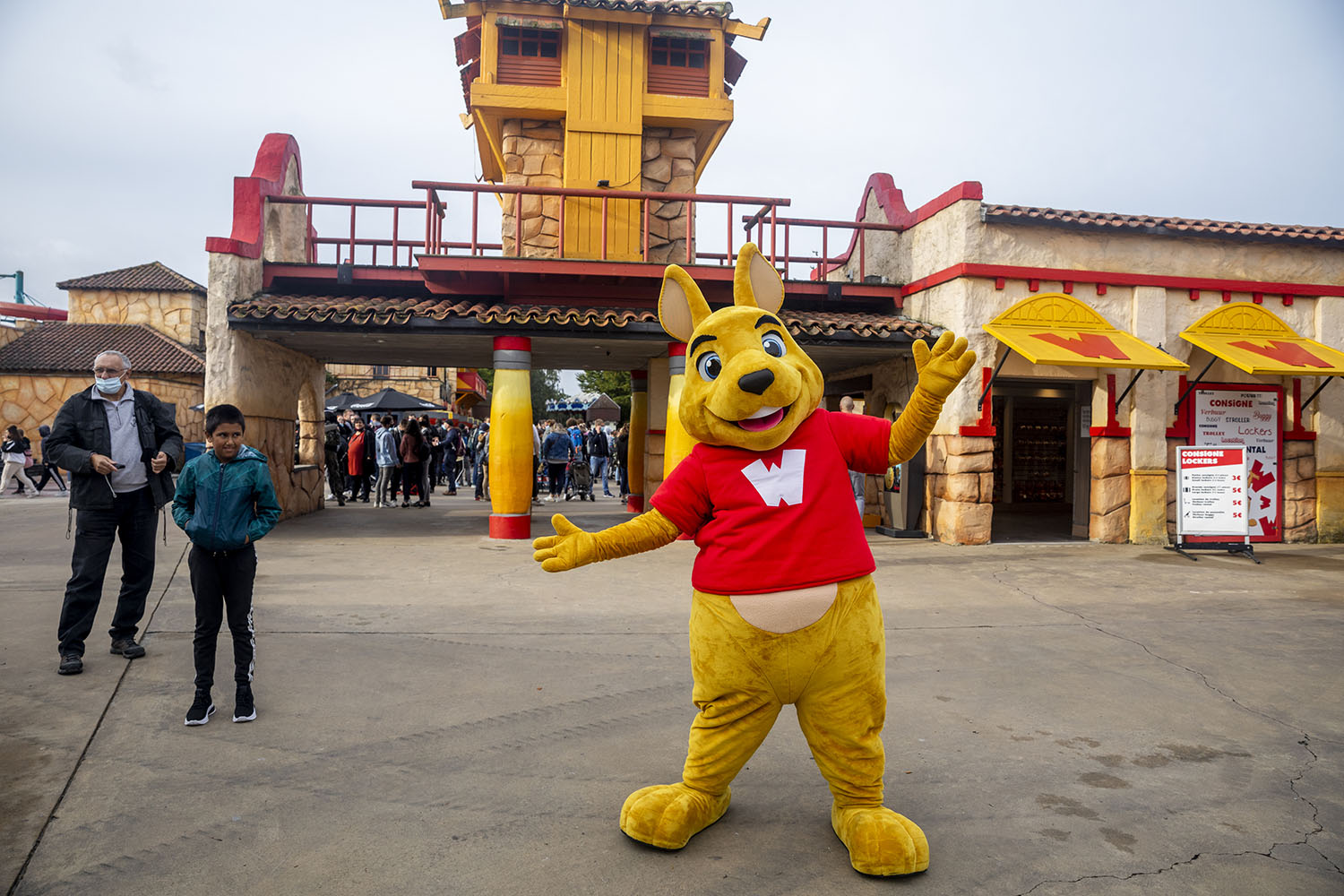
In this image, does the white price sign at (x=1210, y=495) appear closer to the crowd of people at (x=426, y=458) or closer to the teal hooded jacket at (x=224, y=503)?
the teal hooded jacket at (x=224, y=503)

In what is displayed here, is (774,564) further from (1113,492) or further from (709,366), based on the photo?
(1113,492)

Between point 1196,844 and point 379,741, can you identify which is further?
point 379,741

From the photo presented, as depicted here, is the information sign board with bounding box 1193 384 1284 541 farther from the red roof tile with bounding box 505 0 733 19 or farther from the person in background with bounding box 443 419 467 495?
the person in background with bounding box 443 419 467 495

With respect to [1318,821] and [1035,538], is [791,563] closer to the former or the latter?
[1318,821]

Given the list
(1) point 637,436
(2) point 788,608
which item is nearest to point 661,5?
(1) point 637,436

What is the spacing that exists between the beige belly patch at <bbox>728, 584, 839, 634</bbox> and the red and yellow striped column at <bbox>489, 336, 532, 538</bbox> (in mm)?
7895

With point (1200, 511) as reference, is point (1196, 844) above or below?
below

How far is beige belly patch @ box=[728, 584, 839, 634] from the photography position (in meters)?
2.71

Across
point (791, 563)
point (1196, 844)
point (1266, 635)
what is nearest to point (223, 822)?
point (791, 563)

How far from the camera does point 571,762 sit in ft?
11.8

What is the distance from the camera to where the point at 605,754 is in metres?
3.68

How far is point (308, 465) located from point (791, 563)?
13.0 m

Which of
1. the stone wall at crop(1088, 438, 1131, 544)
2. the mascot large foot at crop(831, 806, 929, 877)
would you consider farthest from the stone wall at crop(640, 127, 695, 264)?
the mascot large foot at crop(831, 806, 929, 877)

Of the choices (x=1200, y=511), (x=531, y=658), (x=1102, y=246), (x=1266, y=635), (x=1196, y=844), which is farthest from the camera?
(x=1102, y=246)
